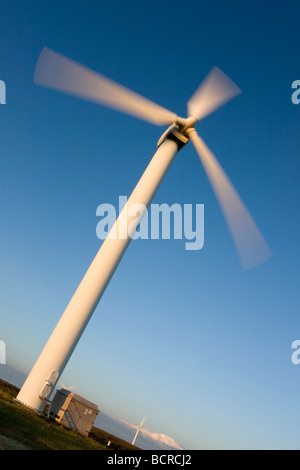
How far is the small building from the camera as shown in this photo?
2717 centimetres

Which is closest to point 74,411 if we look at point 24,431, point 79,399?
point 79,399

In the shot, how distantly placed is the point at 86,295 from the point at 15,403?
676 cm

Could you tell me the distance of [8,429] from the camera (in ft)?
42.1

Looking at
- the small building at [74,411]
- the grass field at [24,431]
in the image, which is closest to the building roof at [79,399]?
the small building at [74,411]

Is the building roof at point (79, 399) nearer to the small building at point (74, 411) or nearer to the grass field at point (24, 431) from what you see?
the small building at point (74, 411)

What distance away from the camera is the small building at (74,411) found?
2717 cm

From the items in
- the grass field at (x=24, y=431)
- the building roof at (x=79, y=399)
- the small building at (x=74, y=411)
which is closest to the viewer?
the grass field at (x=24, y=431)

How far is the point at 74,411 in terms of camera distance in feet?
90.9

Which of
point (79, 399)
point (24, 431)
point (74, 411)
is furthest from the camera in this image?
point (79, 399)

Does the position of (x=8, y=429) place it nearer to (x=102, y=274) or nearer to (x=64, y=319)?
(x=64, y=319)

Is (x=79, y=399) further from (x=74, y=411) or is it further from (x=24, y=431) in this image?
(x=24, y=431)

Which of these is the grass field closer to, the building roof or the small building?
the small building
